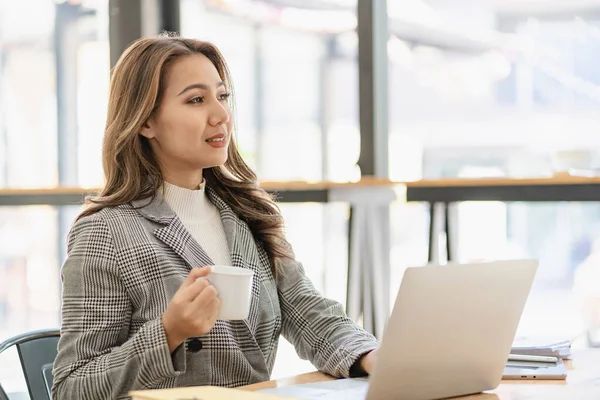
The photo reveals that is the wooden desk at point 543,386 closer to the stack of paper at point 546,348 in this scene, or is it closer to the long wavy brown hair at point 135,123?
the stack of paper at point 546,348

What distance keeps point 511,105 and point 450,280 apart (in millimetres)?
2586

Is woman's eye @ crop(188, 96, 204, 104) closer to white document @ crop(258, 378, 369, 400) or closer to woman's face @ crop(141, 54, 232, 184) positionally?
woman's face @ crop(141, 54, 232, 184)

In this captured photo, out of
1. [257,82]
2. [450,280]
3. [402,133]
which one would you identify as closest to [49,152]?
[257,82]

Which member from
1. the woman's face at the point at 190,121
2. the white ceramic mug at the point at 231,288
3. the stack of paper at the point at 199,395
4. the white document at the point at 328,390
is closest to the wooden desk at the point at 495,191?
the woman's face at the point at 190,121

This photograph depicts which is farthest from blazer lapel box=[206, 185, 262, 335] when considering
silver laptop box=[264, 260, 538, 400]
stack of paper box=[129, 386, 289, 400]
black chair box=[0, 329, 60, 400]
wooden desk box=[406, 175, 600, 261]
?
wooden desk box=[406, 175, 600, 261]

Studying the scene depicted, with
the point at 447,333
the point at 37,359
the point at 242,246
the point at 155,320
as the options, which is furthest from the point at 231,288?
the point at 37,359

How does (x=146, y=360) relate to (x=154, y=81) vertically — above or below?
below

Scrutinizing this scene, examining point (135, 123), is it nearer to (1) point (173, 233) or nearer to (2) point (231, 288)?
(1) point (173, 233)

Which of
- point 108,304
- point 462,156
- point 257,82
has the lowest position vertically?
point 108,304

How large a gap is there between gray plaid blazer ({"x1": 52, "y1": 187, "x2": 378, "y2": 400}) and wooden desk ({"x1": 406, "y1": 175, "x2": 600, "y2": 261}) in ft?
5.39

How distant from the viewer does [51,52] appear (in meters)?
4.39

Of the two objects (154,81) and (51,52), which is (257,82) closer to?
(51,52)

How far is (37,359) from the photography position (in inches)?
71.4

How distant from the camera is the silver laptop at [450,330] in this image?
1.21m
